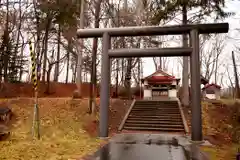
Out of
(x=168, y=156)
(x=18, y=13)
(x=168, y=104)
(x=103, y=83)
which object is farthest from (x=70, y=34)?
(x=168, y=156)

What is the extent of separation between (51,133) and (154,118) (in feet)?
20.7

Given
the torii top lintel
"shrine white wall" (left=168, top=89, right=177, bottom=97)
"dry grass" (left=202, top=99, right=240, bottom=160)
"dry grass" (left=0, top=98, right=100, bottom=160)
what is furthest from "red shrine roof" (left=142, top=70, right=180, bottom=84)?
the torii top lintel

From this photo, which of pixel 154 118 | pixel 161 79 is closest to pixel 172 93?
pixel 161 79

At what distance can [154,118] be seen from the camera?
1456 centimetres

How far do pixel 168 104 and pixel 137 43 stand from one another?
7.63 meters

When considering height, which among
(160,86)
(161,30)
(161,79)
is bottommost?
(160,86)

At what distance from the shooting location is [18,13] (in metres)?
27.5

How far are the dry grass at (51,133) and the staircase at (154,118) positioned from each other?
277 cm

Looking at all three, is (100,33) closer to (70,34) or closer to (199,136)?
(199,136)

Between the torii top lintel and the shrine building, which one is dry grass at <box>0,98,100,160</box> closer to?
the torii top lintel

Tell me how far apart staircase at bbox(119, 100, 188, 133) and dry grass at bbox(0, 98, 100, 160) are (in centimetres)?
277

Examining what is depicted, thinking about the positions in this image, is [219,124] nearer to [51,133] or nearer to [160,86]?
[160,86]

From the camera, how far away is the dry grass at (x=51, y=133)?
721 cm

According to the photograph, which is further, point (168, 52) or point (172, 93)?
point (172, 93)
